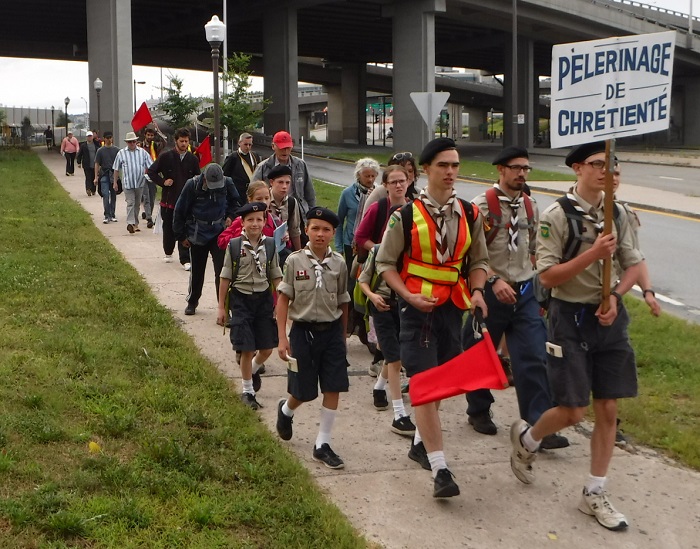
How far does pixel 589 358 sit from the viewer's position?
504cm

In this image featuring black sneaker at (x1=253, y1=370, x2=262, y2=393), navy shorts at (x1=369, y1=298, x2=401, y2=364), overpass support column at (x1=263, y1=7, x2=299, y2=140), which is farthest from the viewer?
overpass support column at (x1=263, y1=7, x2=299, y2=140)

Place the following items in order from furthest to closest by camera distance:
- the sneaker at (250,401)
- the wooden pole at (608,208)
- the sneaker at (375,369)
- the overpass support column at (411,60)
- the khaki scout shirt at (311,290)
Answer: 1. the overpass support column at (411,60)
2. the sneaker at (375,369)
3. the sneaker at (250,401)
4. the khaki scout shirt at (311,290)
5. the wooden pole at (608,208)

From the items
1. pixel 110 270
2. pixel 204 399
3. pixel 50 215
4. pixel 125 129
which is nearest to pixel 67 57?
pixel 125 129

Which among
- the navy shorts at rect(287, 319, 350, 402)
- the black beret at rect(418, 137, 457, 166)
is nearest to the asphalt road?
the navy shorts at rect(287, 319, 350, 402)

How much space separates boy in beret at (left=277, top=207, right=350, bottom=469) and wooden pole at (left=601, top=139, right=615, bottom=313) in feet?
6.01

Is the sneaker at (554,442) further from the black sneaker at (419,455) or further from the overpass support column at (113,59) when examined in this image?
the overpass support column at (113,59)

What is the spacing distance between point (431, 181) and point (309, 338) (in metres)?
1.34

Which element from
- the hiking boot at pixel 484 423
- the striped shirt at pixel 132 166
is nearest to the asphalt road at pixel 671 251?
the hiking boot at pixel 484 423

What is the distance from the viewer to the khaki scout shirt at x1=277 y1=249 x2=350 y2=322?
605cm

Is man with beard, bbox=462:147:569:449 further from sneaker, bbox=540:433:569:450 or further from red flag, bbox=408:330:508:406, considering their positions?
red flag, bbox=408:330:508:406

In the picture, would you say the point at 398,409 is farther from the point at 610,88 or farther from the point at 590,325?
the point at 610,88

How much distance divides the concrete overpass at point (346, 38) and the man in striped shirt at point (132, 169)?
90.3ft

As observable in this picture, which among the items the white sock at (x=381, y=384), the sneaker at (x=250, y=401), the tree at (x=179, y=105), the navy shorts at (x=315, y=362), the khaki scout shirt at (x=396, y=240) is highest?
the tree at (x=179, y=105)

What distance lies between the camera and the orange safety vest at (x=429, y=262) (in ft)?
17.4
